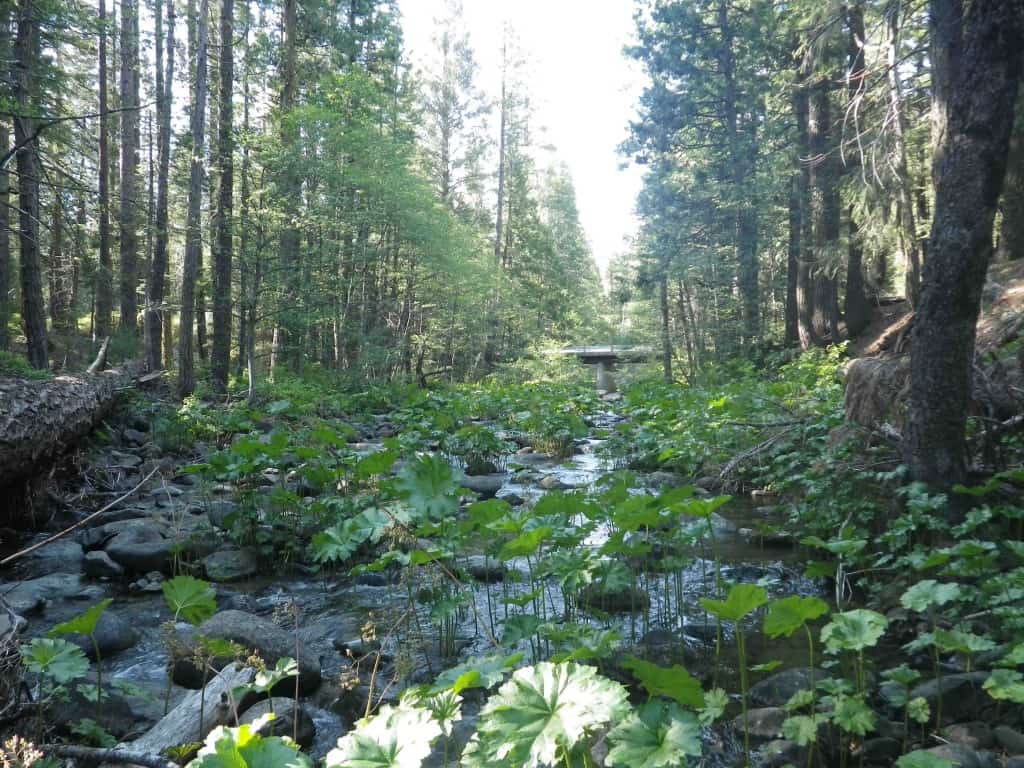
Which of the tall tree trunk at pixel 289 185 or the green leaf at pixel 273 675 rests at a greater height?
the tall tree trunk at pixel 289 185

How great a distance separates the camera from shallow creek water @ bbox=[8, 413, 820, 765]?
3.64 metres

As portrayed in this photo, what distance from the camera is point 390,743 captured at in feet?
6.05

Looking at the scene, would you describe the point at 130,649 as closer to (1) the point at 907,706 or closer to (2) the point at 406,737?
(2) the point at 406,737

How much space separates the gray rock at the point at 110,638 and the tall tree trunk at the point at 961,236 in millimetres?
5201

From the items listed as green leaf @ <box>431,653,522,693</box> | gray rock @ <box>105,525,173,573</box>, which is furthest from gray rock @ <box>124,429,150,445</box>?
green leaf @ <box>431,653,522,693</box>

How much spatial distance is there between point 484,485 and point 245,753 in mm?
6465

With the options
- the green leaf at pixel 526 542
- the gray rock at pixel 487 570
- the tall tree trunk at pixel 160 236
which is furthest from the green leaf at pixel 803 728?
the tall tree trunk at pixel 160 236

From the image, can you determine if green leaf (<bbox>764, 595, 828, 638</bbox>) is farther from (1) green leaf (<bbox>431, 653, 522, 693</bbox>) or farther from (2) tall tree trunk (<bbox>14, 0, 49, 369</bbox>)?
(2) tall tree trunk (<bbox>14, 0, 49, 369</bbox>)

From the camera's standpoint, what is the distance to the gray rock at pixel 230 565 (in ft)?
17.8

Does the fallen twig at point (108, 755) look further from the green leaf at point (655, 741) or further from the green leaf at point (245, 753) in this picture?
the green leaf at point (655, 741)

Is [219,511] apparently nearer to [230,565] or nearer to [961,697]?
[230,565]

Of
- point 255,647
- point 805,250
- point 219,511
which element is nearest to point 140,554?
point 219,511

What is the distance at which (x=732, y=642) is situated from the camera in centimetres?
413

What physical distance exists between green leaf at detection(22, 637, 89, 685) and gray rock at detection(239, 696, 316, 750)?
0.77 meters
